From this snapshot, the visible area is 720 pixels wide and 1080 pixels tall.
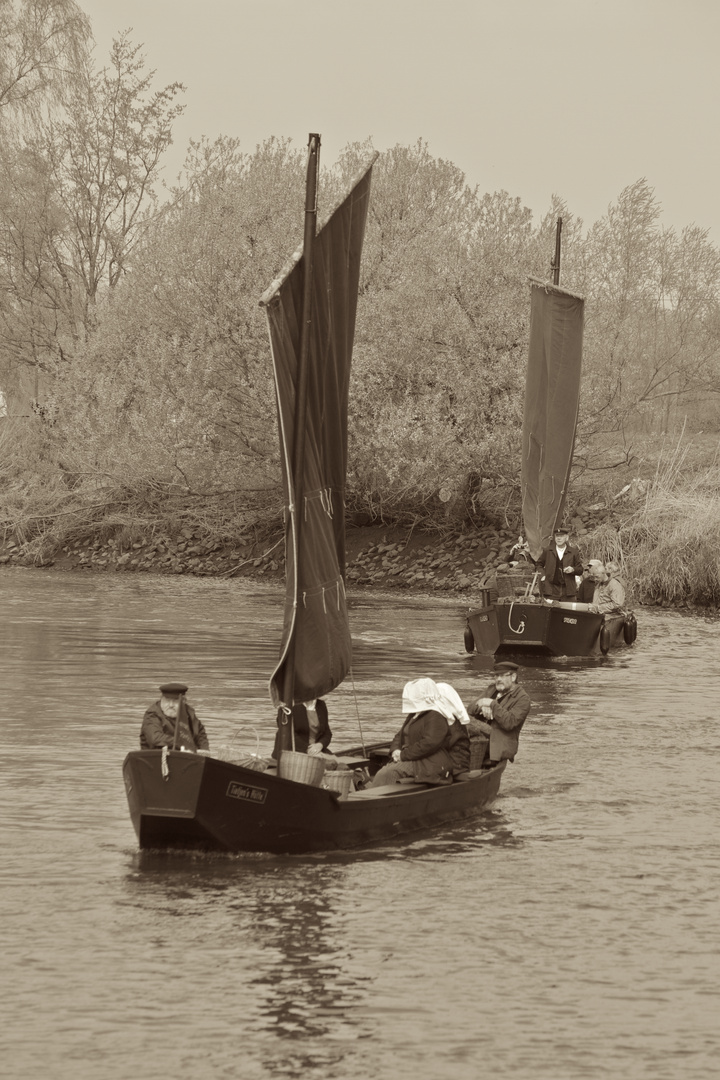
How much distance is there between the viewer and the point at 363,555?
55406mm

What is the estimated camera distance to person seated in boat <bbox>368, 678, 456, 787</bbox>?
16453 millimetres

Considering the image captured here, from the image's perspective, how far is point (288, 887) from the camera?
47.9ft

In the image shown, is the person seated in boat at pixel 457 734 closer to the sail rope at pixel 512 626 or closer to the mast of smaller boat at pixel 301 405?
the mast of smaller boat at pixel 301 405

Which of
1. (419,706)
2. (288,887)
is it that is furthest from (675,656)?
(288,887)

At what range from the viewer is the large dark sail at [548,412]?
36031 millimetres

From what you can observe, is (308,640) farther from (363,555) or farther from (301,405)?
(363,555)

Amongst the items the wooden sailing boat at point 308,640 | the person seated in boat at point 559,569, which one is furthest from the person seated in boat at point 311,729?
the person seated in boat at point 559,569

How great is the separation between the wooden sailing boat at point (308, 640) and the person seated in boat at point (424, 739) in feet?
0.62

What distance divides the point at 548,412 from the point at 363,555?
1997 centimetres

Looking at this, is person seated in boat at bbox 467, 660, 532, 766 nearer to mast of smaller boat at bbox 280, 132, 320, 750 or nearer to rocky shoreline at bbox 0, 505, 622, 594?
mast of smaller boat at bbox 280, 132, 320, 750

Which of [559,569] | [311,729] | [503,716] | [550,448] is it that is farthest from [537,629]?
[311,729]

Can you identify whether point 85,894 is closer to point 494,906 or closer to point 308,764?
point 308,764

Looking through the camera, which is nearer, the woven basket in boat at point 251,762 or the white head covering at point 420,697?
the woven basket in boat at point 251,762

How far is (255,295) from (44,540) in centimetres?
1483
